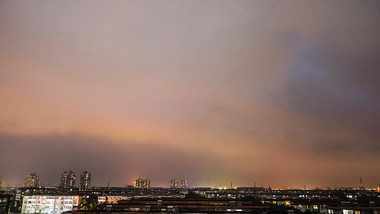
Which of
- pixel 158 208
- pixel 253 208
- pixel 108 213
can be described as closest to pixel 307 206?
pixel 253 208

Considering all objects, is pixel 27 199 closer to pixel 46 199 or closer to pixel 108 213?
pixel 46 199

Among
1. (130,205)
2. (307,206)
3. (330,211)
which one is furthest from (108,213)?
(307,206)

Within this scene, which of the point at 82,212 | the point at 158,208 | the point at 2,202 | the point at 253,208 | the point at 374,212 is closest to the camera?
the point at 82,212

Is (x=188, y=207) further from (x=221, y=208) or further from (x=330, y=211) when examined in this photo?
(x=330, y=211)

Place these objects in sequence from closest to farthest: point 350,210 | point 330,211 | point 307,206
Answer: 1. point 350,210
2. point 330,211
3. point 307,206

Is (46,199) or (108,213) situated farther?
(46,199)

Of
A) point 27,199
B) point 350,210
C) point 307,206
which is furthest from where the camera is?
point 27,199
